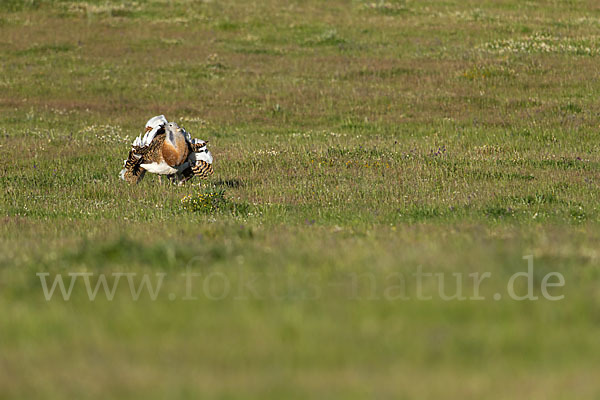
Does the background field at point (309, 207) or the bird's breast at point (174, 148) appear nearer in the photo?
the background field at point (309, 207)

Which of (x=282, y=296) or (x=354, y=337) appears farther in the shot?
(x=282, y=296)

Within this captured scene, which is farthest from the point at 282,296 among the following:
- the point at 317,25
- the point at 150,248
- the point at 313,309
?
the point at 317,25

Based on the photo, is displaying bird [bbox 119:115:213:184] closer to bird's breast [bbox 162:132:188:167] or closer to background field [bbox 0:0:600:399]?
bird's breast [bbox 162:132:188:167]

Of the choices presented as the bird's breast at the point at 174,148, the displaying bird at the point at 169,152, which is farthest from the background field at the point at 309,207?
the bird's breast at the point at 174,148

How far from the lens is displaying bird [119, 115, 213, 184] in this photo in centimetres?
1524

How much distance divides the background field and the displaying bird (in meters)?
0.42

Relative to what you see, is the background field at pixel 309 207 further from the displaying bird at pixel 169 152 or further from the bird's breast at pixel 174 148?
the bird's breast at pixel 174 148

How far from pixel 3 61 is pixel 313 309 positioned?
33.1 metres

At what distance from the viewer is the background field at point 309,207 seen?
5.07 meters

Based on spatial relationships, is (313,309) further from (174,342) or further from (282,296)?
(174,342)

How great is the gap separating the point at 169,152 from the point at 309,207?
10.2 ft

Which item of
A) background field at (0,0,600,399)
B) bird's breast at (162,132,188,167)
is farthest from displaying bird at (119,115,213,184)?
background field at (0,0,600,399)

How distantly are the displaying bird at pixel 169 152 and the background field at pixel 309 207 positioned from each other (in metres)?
0.42

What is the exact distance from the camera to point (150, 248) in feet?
26.0
